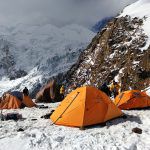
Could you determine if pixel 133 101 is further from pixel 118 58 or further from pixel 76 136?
pixel 118 58

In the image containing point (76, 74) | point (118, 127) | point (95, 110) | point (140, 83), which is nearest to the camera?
point (118, 127)

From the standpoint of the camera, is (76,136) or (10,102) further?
(10,102)

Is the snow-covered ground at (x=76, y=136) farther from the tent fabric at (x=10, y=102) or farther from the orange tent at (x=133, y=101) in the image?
the tent fabric at (x=10, y=102)

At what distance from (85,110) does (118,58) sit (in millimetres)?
41210

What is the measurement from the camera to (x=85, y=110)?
18.5 metres

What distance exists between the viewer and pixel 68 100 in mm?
19875

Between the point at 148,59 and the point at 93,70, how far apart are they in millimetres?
15539

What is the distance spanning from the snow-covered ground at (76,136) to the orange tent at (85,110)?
40 cm

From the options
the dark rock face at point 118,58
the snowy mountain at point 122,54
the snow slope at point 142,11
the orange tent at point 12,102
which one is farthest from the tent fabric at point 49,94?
the snow slope at point 142,11

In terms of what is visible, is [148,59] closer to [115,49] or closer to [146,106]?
[115,49]

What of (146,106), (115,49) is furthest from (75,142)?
(115,49)

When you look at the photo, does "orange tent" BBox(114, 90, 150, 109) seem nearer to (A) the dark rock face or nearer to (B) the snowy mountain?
(B) the snowy mountain

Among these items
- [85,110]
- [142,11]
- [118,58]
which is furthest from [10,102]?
[142,11]

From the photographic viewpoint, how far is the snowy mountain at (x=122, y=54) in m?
51.2
